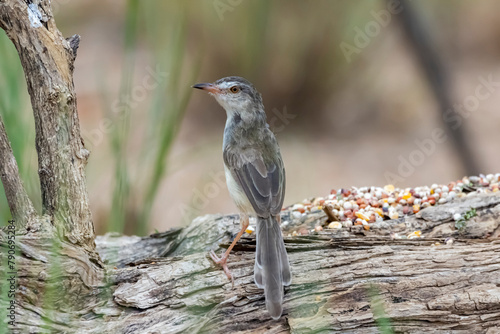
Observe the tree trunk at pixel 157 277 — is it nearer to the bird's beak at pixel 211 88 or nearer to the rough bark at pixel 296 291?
the rough bark at pixel 296 291

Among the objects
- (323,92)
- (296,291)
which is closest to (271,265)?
(296,291)

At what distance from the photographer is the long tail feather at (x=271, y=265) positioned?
3.44 metres

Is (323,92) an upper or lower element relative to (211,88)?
upper

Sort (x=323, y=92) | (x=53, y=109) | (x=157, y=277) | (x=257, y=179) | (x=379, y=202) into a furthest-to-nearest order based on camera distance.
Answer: (x=323, y=92) → (x=379, y=202) → (x=257, y=179) → (x=157, y=277) → (x=53, y=109)

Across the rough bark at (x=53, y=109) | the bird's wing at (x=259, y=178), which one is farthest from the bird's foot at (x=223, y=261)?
the rough bark at (x=53, y=109)

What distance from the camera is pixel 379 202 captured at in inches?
193

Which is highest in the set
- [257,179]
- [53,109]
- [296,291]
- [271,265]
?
[53,109]

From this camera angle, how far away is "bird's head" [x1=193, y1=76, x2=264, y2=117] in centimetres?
475

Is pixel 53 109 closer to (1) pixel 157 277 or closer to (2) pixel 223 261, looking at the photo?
(1) pixel 157 277

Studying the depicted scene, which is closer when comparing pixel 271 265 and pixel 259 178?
pixel 271 265

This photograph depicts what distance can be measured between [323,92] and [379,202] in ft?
11.1

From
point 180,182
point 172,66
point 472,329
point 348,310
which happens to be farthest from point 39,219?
point 180,182

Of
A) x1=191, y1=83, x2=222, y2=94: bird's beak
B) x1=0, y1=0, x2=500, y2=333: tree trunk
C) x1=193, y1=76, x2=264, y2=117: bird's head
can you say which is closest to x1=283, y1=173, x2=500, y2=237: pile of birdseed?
x1=0, y1=0, x2=500, y2=333: tree trunk

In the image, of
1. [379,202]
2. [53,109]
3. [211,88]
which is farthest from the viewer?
[379,202]
